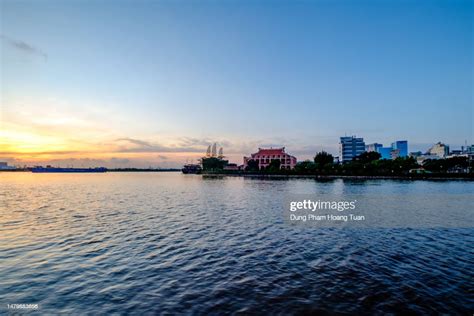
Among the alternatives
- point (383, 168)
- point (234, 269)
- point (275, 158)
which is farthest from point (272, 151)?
point (234, 269)

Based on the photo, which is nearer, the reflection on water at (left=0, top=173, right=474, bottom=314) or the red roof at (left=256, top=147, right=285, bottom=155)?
the reflection on water at (left=0, top=173, right=474, bottom=314)

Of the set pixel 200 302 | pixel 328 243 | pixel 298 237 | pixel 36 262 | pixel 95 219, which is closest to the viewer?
pixel 200 302

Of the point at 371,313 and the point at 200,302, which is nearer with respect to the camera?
the point at 371,313

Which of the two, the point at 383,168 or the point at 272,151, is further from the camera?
the point at 272,151

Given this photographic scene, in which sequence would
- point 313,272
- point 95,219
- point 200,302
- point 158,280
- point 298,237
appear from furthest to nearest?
point 95,219
point 298,237
point 313,272
point 158,280
point 200,302

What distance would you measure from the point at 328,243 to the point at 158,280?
8.99m

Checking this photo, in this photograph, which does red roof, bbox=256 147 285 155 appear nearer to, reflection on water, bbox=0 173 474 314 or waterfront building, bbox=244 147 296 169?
waterfront building, bbox=244 147 296 169

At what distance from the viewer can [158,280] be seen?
384 inches

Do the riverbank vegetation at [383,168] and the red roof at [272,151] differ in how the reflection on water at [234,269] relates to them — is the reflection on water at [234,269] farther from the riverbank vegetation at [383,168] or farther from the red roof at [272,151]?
the red roof at [272,151]

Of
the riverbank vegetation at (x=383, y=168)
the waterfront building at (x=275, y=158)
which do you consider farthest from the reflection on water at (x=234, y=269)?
the waterfront building at (x=275, y=158)

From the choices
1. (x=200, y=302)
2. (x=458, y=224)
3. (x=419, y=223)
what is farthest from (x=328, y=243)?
(x=458, y=224)

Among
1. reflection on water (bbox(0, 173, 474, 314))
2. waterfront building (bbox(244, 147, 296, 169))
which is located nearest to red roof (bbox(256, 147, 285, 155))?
waterfront building (bbox(244, 147, 296, 169))

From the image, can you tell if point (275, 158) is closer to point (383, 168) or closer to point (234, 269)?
point (383, 168)

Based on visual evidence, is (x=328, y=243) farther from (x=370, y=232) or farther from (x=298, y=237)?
(x=370, y=232)
